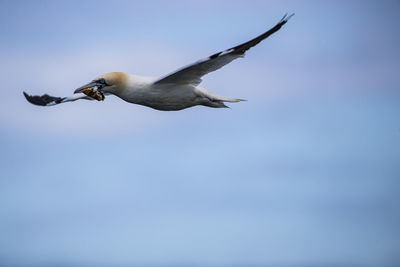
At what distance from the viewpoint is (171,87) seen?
12.6 meters

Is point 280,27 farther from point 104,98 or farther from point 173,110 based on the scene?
point 104,98

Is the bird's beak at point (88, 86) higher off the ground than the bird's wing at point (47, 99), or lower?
lower

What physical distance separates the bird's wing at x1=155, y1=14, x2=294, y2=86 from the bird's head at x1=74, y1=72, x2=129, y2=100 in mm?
736

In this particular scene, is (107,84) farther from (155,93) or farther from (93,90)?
(155,93)

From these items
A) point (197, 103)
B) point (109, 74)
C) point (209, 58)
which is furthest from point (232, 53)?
point (109, 74)

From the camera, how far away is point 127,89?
12.6 m

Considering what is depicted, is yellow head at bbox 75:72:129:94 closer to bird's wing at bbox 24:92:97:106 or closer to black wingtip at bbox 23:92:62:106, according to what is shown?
bird's wing at bbox 24:92:97:106

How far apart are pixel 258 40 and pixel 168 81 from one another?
5.89ft

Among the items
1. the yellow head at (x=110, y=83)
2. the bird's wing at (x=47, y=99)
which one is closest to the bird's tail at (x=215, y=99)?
the yellow head at (x=110, y=83)

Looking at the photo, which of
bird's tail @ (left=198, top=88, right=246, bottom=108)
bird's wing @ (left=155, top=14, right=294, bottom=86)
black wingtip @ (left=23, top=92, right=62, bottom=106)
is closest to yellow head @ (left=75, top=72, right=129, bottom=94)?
bird's wing @ (left=155, top=14, right=294, bottom=86)

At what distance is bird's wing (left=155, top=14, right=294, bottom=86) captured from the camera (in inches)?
465

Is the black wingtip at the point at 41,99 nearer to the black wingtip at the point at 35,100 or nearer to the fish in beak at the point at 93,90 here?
the black wingtip at the point at 35,100

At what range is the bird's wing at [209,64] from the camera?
11812 mm

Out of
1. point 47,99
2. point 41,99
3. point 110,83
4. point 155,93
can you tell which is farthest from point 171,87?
point 41,99
